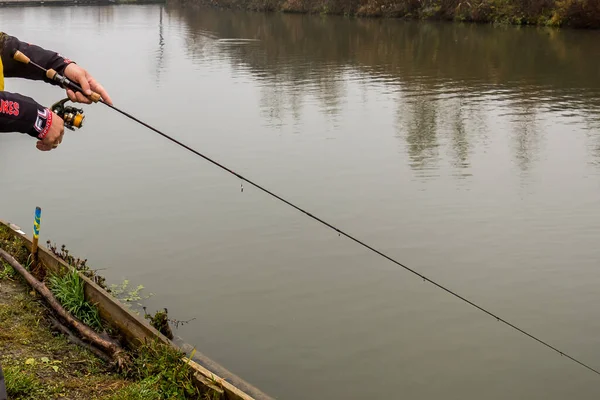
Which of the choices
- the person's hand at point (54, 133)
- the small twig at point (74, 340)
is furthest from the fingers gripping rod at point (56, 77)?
the small twig at point (74, 340)

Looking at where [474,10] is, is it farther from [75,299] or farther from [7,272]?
[75,299]

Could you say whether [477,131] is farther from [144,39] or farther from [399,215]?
[144,39]

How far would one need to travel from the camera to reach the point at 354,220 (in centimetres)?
1135

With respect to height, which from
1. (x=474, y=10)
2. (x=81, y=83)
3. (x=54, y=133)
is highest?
(x=474, y=10)

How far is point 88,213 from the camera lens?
12.1 m

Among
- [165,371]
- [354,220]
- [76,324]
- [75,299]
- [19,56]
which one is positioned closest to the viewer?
[19,56]

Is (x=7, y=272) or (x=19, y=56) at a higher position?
(x=19, y=56)

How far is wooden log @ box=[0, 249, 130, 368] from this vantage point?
599cm

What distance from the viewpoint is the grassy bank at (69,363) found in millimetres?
5387

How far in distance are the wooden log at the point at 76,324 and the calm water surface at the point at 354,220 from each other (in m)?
1.49

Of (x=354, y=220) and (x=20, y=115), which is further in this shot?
(x=354, y=220)

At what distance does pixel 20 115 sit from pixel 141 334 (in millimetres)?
2897

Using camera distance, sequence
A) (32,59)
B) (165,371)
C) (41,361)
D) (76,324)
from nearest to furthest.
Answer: (32,59) < (165,371) < (41,361) < (76,324)

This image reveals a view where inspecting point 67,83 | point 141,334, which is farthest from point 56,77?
point 141,334
